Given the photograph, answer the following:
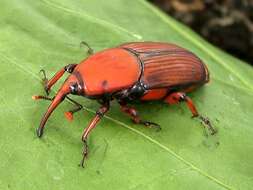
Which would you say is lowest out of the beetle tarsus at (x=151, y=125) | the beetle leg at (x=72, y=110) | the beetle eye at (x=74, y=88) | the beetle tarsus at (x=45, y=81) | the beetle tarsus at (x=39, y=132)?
the beetle tarsus at (x=39, y=132)

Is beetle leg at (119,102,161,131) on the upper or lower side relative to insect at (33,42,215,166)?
lower

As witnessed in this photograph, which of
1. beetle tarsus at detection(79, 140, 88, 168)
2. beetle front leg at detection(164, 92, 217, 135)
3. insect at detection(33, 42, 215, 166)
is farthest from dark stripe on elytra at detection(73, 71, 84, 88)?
Answer: beetle front leg at detection(164, 92, 217, 135)

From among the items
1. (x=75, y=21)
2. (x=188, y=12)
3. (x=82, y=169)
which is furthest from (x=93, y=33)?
(x=188, y=12)

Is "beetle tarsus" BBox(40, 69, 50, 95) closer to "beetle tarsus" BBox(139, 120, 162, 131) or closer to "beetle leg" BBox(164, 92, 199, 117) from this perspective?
"beetle tarsus" BBox(139, 120, 162, 131)

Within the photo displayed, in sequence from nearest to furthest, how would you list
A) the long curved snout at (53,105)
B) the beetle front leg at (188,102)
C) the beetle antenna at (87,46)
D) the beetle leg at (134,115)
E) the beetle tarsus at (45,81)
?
the long curved snout at (53,105), the beetle leg at (134,115), the beetle tarsus at (45,81), the beetle front leg at (188,102), the beetle antenna at (87,46)

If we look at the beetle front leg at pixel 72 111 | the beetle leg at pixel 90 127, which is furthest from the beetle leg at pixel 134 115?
the beetle front leg at pixel 72 111

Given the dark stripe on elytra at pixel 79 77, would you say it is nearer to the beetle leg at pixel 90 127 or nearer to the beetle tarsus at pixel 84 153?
the beetle leg at pixel 90 127

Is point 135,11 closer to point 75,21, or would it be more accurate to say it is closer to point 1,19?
point 75,21
